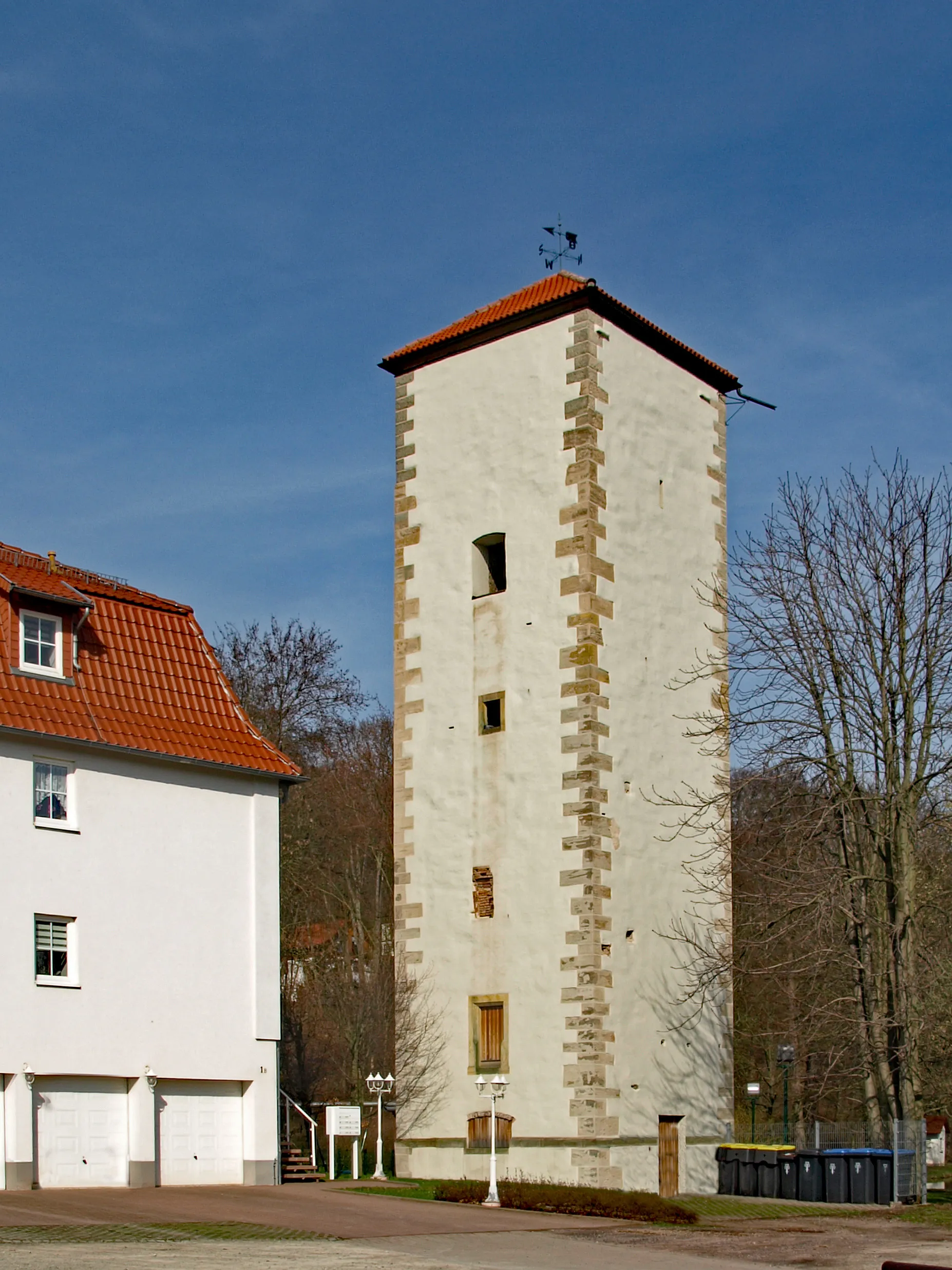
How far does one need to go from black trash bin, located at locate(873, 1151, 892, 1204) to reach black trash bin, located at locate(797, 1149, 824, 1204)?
1135 millimetres

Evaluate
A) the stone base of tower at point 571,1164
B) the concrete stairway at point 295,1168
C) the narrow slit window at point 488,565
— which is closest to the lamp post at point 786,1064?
the stone base of tower at point 571,1164

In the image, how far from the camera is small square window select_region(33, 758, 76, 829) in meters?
25.5

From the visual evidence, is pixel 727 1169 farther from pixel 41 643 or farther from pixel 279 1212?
pixel 41 643

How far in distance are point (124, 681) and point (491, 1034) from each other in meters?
8.72

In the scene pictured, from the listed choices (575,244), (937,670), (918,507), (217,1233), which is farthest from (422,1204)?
(575,244)

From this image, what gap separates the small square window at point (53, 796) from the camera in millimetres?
25500

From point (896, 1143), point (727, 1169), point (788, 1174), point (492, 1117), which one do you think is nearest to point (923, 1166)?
point (896, 1143)

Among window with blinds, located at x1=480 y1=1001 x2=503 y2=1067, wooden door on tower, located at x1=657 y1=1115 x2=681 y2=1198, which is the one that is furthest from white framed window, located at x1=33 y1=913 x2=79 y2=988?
wooden door on tower, located at x1=657 y1=1115 x2=681 y2=1198

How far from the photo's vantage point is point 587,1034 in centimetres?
2739

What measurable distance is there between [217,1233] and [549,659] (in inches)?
497

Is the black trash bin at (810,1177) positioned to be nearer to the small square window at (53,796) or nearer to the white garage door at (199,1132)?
the white garage door at (199,1132)

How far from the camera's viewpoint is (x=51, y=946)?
25.2 m

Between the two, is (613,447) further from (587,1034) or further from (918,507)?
(587,1034)

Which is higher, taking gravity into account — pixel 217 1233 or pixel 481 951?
pixel 481 951
